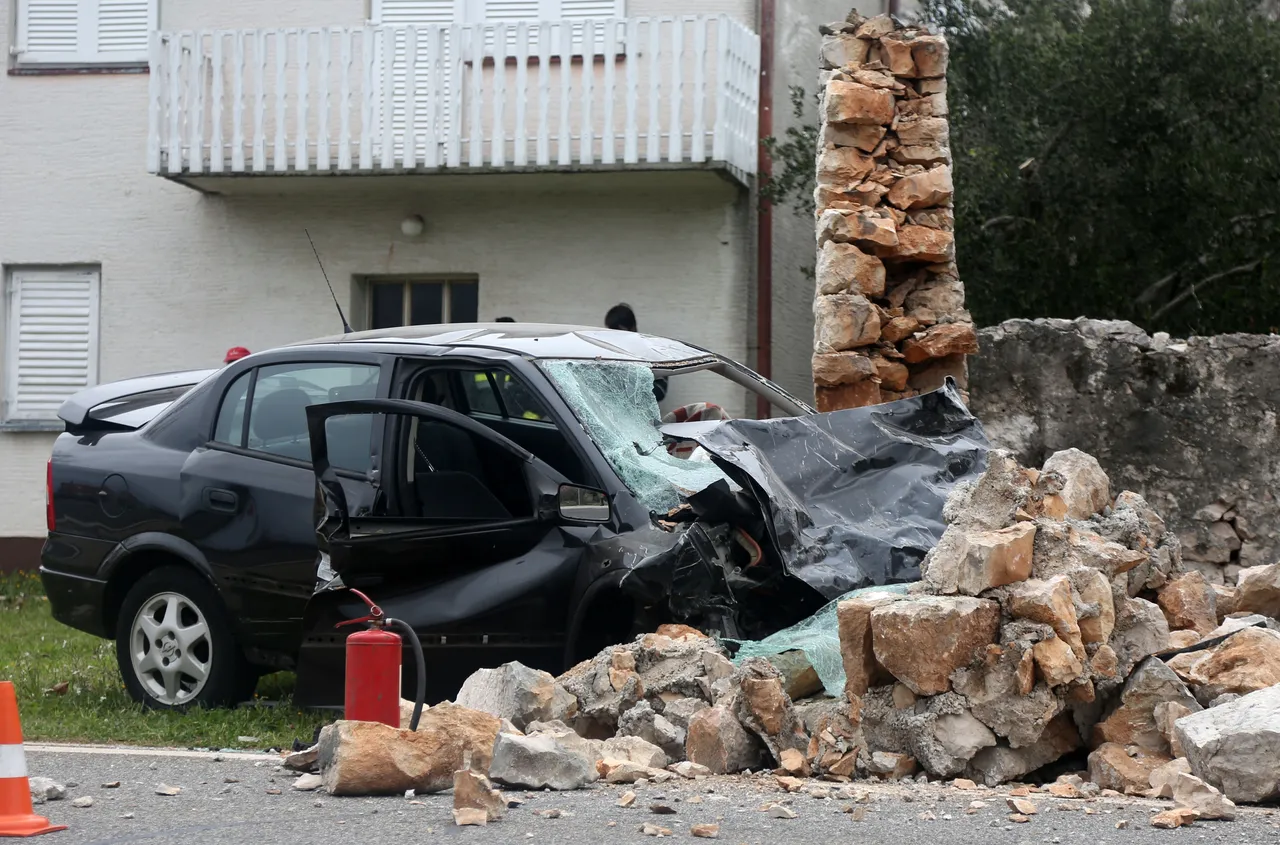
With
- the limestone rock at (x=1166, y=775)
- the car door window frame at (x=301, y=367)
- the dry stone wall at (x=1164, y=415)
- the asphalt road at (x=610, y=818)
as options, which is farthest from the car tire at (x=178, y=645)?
the dry stone wall at (x=1164, y=415)

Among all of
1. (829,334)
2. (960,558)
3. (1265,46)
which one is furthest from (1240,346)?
(1265,46)

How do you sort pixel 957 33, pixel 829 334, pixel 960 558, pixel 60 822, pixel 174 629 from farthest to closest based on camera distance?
pixel 957 33, pixel 829 334, pixel 174 629, pixel 960 558, pixel 60 822

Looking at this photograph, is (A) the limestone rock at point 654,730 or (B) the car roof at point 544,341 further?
(B) the car roof at point 544,341

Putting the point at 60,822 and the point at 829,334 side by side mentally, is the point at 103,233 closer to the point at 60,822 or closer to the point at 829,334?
the point at 829,334

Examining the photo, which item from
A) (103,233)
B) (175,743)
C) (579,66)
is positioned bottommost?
(175,743)

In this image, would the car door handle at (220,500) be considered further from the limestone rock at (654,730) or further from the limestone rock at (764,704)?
the limestone rock at (764,704)

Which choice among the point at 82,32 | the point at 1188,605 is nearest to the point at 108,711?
the point at 1188,605

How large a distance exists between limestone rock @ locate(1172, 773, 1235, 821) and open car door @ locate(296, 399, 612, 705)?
89.8 inches

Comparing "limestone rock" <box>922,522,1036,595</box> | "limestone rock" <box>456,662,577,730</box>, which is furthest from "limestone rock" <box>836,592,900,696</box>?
"limestone rock" <box>456,662,577,730</box>

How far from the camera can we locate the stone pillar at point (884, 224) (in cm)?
859

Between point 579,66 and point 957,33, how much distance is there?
11.5ft

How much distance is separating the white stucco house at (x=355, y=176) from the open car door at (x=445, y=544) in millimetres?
5967

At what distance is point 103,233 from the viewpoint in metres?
13.9

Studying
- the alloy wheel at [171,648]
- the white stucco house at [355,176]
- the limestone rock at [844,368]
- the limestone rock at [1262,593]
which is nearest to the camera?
the limestone rock at [1262,593]
